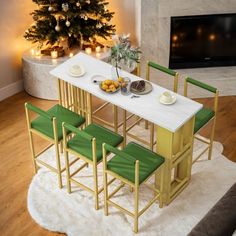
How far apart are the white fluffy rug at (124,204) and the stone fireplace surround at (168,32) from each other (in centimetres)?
151

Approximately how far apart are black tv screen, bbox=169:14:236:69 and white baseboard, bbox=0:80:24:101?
76.8 inches

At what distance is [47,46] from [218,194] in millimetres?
2989

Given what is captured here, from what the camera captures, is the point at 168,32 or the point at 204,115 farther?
the point at 168,32

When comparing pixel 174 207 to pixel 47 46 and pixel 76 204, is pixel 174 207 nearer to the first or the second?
pixel 76 204

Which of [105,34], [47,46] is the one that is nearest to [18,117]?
[47,46]

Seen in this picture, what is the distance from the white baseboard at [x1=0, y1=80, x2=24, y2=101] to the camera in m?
6.25

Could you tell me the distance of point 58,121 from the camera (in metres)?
4.66

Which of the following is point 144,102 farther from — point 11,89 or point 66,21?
point 11,89

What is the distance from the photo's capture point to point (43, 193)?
466 cm

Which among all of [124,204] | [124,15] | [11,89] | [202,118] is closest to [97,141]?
[124,204]

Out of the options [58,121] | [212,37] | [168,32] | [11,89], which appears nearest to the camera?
[58,121]

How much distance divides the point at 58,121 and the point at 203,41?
2.38 meters

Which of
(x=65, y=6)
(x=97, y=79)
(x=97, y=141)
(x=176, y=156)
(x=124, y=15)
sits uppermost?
(x=65, y=6)

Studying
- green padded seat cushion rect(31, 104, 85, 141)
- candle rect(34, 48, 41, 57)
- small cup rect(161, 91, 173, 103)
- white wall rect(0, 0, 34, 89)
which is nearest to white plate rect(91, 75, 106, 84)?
green padded seat cushion rect(31, 104, 85, 141)
